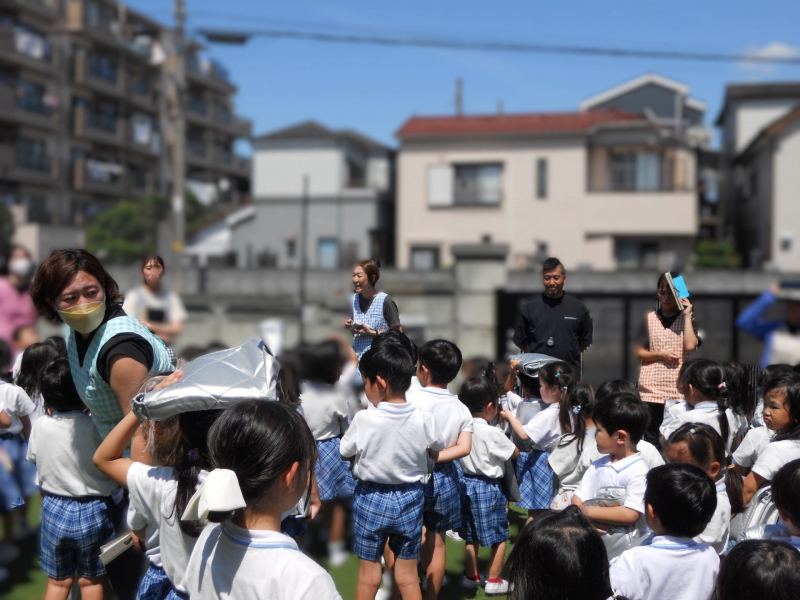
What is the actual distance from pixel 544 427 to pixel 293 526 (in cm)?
158

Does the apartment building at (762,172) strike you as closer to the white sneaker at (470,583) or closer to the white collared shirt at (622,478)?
the white sneaker at (470,583)

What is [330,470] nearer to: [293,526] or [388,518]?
[293,526]

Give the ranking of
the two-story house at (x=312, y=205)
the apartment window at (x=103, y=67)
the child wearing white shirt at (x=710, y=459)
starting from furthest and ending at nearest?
the apartment window at (x=103, y=67)
the two-story house at (x=312, y=205)
the child wearing white shirt at (x=710, y=459)

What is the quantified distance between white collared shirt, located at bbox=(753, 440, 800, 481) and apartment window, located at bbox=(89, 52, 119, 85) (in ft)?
117

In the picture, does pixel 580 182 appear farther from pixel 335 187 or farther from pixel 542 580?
pixel 542 580

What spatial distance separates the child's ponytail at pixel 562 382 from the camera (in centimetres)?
427

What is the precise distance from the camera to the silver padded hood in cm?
250

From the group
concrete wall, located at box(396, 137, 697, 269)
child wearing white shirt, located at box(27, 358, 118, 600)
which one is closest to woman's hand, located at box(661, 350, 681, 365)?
child wearing white shirt, located at box(27, 358, 118, 600)

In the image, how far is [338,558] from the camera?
527 cm

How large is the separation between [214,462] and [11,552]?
4.24 m

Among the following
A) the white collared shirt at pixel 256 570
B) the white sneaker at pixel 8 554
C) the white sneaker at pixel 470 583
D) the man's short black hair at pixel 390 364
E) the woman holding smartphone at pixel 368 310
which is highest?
the woman holding smartphone at pixel 368 310

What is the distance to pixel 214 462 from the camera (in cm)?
209

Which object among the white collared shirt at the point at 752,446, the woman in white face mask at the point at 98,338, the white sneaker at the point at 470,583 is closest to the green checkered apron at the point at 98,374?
the woman in white face mask at the point at 98,338

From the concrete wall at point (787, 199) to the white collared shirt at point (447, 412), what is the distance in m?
21.4
